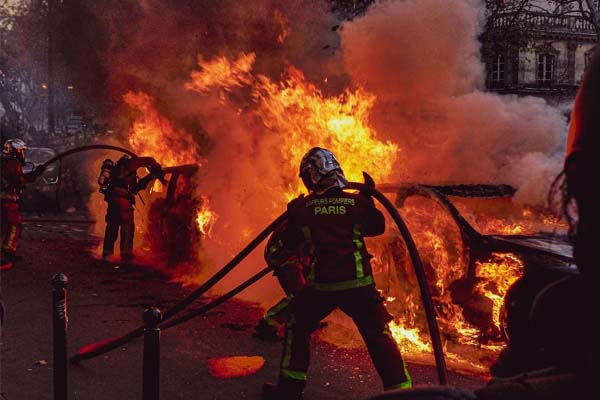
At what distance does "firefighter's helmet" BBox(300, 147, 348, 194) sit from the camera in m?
4.39

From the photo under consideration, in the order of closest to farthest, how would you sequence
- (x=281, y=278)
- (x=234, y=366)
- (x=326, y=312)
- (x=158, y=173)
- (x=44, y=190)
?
(x=326, y=312) < (x=234, y=366) < (x=281, y=278) < (x=158, y=173) < (x=44, y=190)

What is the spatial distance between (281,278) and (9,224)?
5791 mm

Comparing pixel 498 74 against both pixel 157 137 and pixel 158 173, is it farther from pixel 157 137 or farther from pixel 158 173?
pixel 158 173

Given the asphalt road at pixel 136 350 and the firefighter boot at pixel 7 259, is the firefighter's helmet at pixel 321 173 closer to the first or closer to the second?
the asphalt road at pixel 136 350

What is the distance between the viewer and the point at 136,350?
19.0ft

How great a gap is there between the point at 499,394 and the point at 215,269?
786 centimetres

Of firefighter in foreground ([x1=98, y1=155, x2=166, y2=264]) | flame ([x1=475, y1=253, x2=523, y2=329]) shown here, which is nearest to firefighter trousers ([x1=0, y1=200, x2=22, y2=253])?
firefighter in foreground ([x1=98, y1=155, x2=166, y2=264])

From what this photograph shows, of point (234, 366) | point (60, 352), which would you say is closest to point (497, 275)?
point (234, 366)

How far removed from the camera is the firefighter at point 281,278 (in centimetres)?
494

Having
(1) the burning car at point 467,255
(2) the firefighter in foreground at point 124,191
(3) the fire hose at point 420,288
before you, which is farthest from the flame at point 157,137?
(3) the fire hose at point 420,288

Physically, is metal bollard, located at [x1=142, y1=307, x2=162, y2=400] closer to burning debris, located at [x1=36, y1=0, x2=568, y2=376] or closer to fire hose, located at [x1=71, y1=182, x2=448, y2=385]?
fire hose, located at [x1=71, y1=182, x2=448, y2=385]

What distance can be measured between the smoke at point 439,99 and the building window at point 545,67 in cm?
2841

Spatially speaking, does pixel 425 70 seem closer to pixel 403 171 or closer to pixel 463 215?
pixel 403 171

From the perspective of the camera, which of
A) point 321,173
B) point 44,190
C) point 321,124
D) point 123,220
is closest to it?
point 321,173
